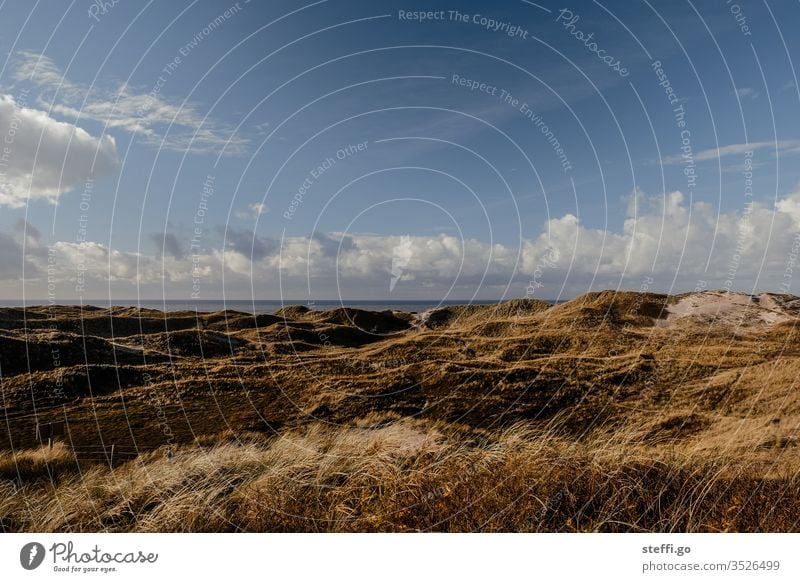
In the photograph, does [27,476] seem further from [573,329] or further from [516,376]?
[573,329]

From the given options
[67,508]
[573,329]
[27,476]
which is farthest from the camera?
[573,329]

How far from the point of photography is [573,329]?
39.4 m

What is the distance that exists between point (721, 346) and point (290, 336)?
1401 inches

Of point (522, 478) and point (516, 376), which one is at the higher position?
point (522, 478)
